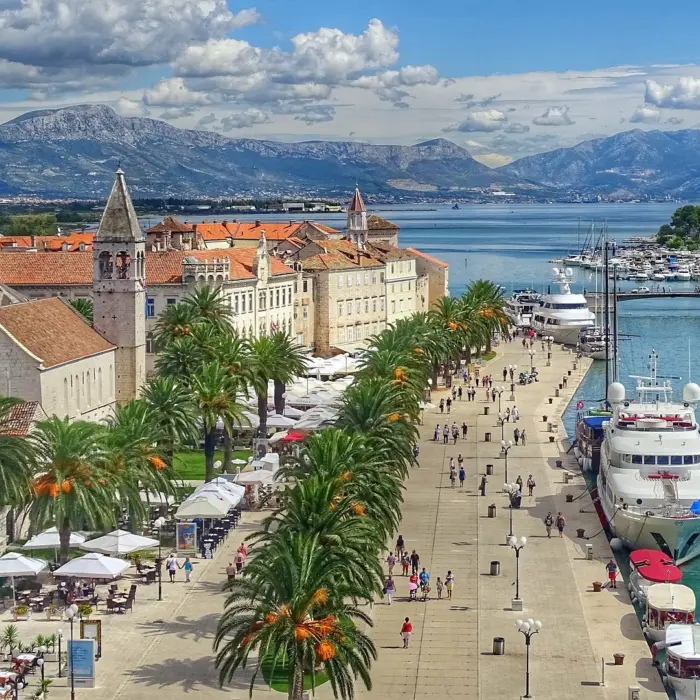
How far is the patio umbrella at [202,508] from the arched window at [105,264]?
21.6m

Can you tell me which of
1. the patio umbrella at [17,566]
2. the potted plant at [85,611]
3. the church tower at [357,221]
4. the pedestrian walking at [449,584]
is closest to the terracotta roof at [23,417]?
the patio umbrella at [17,566]

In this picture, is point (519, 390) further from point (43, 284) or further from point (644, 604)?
point (644, 604)

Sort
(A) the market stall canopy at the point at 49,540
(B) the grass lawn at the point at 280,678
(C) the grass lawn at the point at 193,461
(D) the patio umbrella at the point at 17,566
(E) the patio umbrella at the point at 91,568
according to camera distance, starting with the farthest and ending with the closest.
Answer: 1. (C) the grass lawn at the point at 193,461
2. (A) the market stall canopy at the point at 49,540
3. (E) the patio umbrella at the point at 91,568
4. (D) the patio umbrella at the point at 17,566
5. (B) the grass lawn at the point at 280,678

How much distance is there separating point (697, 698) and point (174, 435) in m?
26.3

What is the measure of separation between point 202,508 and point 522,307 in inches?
4442

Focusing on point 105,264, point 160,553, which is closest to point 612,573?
point 160,553

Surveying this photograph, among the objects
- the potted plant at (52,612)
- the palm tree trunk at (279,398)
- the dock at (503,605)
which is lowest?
the dock at (503,605)

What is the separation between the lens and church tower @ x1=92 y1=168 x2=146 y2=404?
7106 cm

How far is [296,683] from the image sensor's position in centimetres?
3209

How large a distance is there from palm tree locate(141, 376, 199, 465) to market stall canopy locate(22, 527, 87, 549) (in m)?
8.38

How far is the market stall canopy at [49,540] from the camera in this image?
46938 mm

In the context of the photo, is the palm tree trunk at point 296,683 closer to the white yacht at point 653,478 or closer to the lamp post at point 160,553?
Answer: the lamp post at point 160,553

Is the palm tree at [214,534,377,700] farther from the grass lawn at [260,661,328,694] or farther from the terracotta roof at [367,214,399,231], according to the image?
the terracotta roof at [367,214,399,231]

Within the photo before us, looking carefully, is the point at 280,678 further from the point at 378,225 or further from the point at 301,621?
the point at 378,225
